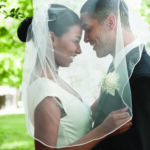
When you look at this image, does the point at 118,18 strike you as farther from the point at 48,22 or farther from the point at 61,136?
the point at 61,136

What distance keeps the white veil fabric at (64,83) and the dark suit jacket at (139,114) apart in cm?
7

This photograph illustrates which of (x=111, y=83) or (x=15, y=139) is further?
(x=15, y=139)

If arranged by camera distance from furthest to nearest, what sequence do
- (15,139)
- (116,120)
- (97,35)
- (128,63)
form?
(15,139), (97,35), (128,63), (116,120)

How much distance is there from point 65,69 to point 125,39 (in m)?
0.62

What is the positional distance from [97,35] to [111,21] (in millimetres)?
180

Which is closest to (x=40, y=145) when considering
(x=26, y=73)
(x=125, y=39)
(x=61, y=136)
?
(x=61, y=136)

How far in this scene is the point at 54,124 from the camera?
264cm

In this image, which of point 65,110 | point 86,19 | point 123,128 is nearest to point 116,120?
point 123,128

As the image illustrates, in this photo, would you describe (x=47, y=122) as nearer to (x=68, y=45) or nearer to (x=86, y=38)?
(x=68, y=45)

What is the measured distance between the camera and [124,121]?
8.46 feet

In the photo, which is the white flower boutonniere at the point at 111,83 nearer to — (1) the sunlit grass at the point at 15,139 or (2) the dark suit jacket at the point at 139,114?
(2) the dark suit jacket at the point at 139,114

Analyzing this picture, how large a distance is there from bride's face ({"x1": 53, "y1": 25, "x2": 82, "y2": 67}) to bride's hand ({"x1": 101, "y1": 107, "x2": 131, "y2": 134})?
654 mm

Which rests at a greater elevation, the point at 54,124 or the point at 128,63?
the point at 128,63

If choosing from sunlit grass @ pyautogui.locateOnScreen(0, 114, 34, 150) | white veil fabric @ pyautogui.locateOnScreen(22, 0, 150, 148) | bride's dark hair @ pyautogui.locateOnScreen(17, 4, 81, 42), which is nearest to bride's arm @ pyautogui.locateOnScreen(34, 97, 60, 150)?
white veil fabric @ pyautogui.locateOnScreen(22, 0, 150, 148)
